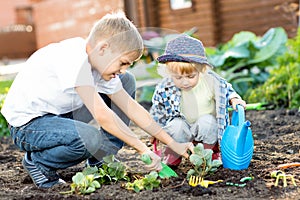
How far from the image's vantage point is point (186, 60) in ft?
8.39

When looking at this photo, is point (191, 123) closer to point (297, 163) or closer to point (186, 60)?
point (186, 60)

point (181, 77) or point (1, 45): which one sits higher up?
point (181, 77)

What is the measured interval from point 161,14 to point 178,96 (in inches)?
244

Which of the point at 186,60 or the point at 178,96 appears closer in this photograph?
the point at 186,60

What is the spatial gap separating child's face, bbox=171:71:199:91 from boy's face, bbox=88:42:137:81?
11.5 inches

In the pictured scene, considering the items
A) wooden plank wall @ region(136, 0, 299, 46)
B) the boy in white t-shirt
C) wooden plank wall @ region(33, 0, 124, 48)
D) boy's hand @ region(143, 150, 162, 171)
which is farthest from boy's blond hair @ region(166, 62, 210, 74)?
wooden plank wall @ region(33, 0, 124, 48)

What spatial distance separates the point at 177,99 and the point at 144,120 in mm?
203

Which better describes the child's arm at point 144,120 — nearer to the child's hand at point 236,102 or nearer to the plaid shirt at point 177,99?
the plaid shirt at point 177,99

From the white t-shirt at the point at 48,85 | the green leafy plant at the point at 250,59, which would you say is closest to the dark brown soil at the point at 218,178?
the white t-shirt at the point at 48,85

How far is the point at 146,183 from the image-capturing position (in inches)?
91.7

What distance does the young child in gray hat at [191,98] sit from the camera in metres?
2.61

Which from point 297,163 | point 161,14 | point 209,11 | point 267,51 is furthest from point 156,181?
point 161,14

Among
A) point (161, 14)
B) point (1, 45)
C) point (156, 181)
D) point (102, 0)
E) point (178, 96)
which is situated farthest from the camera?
point (1, 45)

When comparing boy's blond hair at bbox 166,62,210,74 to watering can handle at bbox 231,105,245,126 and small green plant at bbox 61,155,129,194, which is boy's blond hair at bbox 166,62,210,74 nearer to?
watering can handle at bbox 231,105,245,126
